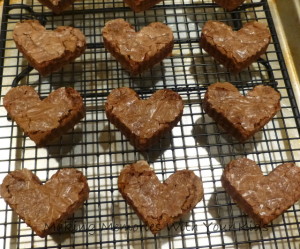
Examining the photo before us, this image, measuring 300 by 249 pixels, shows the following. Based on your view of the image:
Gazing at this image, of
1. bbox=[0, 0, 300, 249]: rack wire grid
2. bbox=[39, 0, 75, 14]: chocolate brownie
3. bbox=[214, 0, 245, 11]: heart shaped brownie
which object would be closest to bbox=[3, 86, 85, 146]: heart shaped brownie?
bbox=[0, 0, 300, 249]: rack wire grid

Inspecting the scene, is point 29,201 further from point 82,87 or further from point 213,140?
point 213,140

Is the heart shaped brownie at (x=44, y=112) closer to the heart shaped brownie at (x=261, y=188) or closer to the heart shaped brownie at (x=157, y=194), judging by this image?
the heart shaped brownie at (x=157, y=194)

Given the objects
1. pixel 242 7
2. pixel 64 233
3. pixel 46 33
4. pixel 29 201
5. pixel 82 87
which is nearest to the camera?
pixel 29 201

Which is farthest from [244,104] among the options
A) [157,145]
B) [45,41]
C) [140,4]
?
[45,41]

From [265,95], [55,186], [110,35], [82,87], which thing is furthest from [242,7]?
[55,186]

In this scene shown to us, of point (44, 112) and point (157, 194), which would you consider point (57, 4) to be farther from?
point (157, 194)

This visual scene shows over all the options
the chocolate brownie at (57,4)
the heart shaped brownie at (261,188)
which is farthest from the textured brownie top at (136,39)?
the heart shaped brownie at (261,188)
